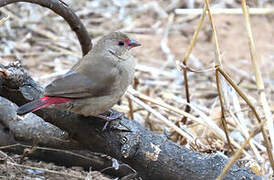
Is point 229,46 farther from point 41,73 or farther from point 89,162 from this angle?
point 89,162

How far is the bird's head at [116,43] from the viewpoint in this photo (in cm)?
354

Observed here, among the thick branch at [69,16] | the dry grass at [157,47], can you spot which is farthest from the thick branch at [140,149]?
the dry grass at [157,47]

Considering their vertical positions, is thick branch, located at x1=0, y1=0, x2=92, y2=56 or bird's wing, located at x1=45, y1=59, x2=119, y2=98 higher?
thick branch, located at x1=0, y1=0, x2=92, y2=56

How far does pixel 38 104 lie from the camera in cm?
274

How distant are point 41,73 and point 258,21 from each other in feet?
10.9

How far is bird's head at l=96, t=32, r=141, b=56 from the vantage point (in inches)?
139

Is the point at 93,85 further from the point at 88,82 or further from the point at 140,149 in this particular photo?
the point at 140,149

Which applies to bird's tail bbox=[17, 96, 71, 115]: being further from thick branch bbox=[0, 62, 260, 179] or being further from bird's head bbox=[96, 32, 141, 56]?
bird's head bbox=[96, 32, 141, 56]

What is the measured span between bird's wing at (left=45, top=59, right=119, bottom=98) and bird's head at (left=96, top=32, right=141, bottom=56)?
26cm

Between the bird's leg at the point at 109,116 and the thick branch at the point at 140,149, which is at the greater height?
the bird's leg at the point at 109,116

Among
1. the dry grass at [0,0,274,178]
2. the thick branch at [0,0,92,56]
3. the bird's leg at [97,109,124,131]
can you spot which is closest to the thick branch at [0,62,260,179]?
the bird's leg at [97,109,124,131]

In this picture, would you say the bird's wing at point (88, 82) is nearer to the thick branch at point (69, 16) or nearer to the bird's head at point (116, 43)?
the bird's head at point (116, 43)

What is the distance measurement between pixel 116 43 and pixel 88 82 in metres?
0.60

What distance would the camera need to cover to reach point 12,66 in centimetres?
280
